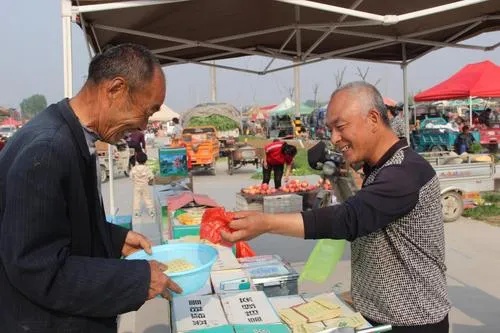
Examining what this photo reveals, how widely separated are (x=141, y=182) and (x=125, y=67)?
8176 mm

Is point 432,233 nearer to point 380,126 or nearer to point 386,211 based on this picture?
point 386,211

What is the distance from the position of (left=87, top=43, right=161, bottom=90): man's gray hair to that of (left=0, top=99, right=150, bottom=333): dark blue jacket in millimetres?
149

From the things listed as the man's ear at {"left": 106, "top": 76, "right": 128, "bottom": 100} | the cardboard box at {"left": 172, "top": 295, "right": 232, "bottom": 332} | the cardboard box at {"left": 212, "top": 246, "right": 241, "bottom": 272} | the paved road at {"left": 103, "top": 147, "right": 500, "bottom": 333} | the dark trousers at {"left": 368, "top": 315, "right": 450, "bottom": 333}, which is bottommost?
the paved road at {"left": 103, "top": 147, "right": 500, "bottom": 333}

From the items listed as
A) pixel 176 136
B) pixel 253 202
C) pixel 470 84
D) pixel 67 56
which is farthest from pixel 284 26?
pixel 470 84

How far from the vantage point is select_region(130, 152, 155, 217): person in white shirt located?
9.56 metres

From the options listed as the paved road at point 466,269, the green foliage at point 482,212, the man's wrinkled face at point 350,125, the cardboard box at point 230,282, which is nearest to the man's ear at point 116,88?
the man's wrinkled face at point 350,125

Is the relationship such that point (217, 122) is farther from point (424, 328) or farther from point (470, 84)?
point (424, 328)

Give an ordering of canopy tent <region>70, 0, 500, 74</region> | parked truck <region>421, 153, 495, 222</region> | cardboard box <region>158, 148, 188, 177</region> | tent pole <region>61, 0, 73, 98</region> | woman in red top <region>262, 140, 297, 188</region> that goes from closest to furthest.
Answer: tent pole <region>61, 0, 73, 98</region>
canopy tent <region>70, 0, 500, 74</region>
cardboard box <region>158, 148, 188, 177</region>
parked truck <region>421, 153, 495, 222</region>
woman in red top <region>262, 140, 297, 188</region>

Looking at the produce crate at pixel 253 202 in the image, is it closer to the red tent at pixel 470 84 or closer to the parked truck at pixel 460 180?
the parked truck at pixel 460 180

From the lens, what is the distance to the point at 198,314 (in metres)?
2.22

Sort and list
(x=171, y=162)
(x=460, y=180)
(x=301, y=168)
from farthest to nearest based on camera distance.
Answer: (x=301, y=168)
(x=460, y=180)
(x=171, y=162)

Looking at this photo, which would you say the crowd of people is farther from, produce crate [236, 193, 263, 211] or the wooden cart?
the wooden cart

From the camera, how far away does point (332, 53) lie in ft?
25.7

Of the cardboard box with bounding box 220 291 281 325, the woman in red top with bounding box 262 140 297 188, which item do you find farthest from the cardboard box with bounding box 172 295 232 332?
the woman in red top with bounding box 262 140 297 188
